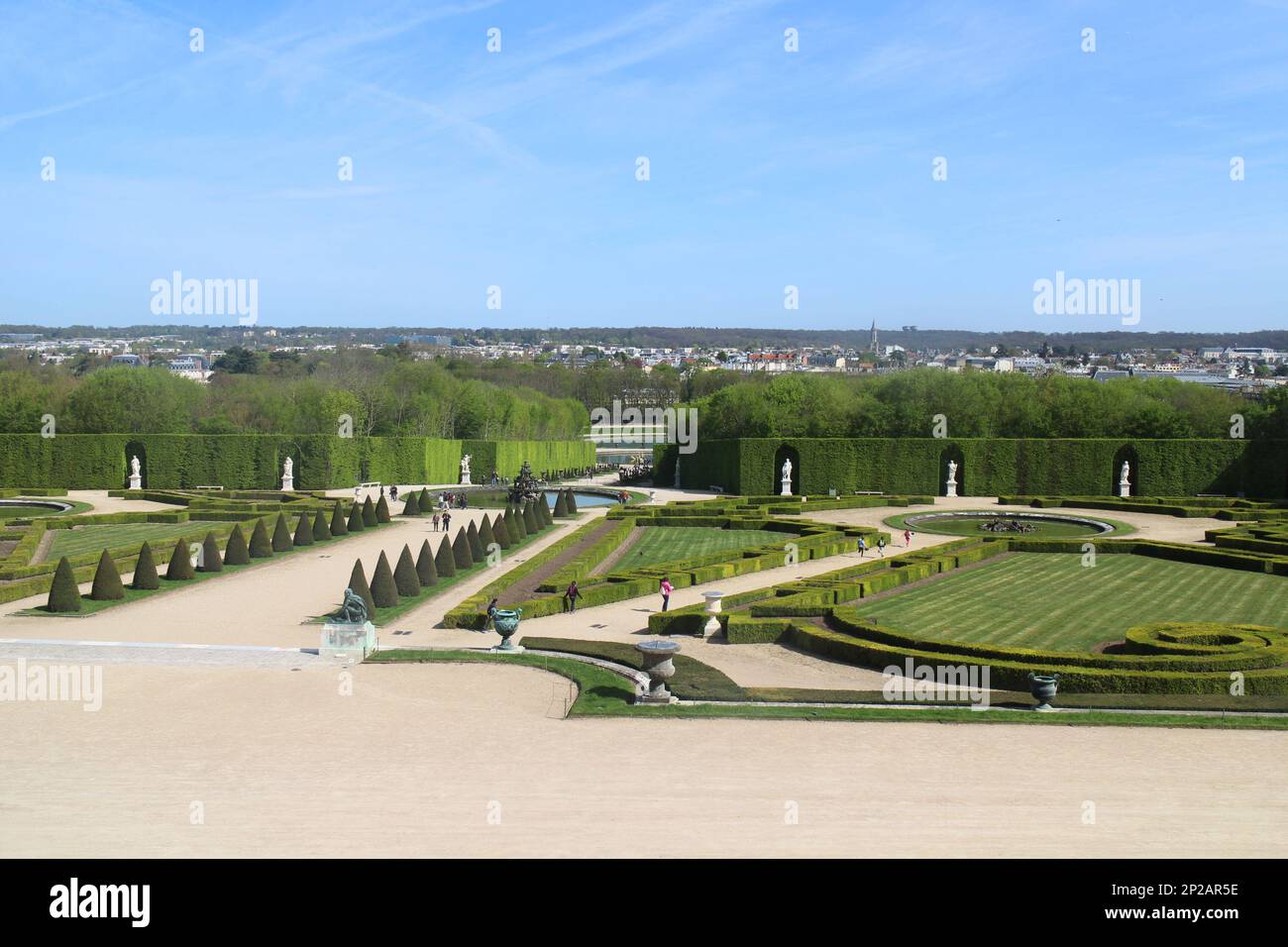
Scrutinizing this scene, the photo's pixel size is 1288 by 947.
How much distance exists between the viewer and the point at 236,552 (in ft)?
121

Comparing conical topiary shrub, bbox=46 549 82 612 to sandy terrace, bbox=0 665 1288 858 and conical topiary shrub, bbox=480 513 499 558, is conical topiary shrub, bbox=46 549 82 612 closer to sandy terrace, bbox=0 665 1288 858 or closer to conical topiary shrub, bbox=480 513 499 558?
sandy terrace, bbox=0 665 1288 858

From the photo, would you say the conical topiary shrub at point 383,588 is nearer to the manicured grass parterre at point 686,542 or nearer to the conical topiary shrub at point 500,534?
the manicured grass parterre at point 686,542

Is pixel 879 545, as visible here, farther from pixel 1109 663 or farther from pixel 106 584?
pixel 106 584

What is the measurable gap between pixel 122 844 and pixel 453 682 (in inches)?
360

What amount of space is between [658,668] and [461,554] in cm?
1796

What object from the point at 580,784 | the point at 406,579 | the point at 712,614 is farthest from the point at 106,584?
the point at 580,784

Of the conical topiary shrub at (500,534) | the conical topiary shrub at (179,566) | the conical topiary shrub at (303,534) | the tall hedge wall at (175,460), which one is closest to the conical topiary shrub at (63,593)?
the conical topiary shrub at (179,566)

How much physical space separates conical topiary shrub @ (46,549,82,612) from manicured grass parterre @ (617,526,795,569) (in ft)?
51.7

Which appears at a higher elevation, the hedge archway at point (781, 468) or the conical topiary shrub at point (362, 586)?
the hedge archway at point (781, 468)

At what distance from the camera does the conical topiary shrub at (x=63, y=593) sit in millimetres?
28062

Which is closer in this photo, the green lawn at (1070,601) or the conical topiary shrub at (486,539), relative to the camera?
the green lawn at (1070,601)

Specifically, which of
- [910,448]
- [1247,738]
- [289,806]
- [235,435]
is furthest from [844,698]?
[235,435]

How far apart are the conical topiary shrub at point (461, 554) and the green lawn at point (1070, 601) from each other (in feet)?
44.3

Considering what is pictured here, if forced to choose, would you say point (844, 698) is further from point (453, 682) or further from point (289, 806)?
point (289, 806)
